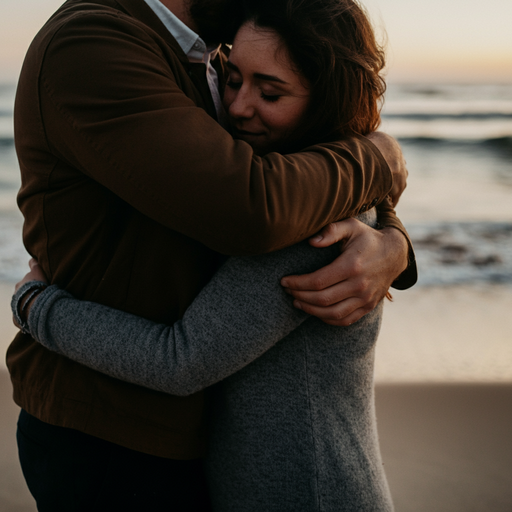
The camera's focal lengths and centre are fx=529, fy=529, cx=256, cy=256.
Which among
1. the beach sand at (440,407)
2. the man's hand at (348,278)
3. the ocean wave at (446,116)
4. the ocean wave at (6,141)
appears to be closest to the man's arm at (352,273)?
the man's hand at (348,278)

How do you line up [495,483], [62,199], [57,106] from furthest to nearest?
[495,483], [62,199], [57,106]

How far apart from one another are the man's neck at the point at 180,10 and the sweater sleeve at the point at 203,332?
700 millimetres

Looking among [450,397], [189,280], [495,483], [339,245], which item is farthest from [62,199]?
[450,397]

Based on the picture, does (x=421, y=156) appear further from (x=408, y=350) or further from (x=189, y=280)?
(x=189, y=280)

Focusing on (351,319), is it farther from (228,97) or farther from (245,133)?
(228,97)

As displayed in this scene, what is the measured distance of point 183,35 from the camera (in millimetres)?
1345

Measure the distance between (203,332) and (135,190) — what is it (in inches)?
13.0

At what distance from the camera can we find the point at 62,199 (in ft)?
3.96

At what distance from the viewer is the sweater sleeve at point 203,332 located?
1.13m

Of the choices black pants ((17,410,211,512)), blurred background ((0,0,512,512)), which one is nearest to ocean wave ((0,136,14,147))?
blurred background ((0,0,512,512))

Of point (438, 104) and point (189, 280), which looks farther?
point (438, 104)

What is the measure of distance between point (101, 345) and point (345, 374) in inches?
22.6

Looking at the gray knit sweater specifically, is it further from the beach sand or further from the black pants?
the beach sand

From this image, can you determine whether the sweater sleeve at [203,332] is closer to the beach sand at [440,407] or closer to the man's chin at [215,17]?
the man's chin at [215,17]
